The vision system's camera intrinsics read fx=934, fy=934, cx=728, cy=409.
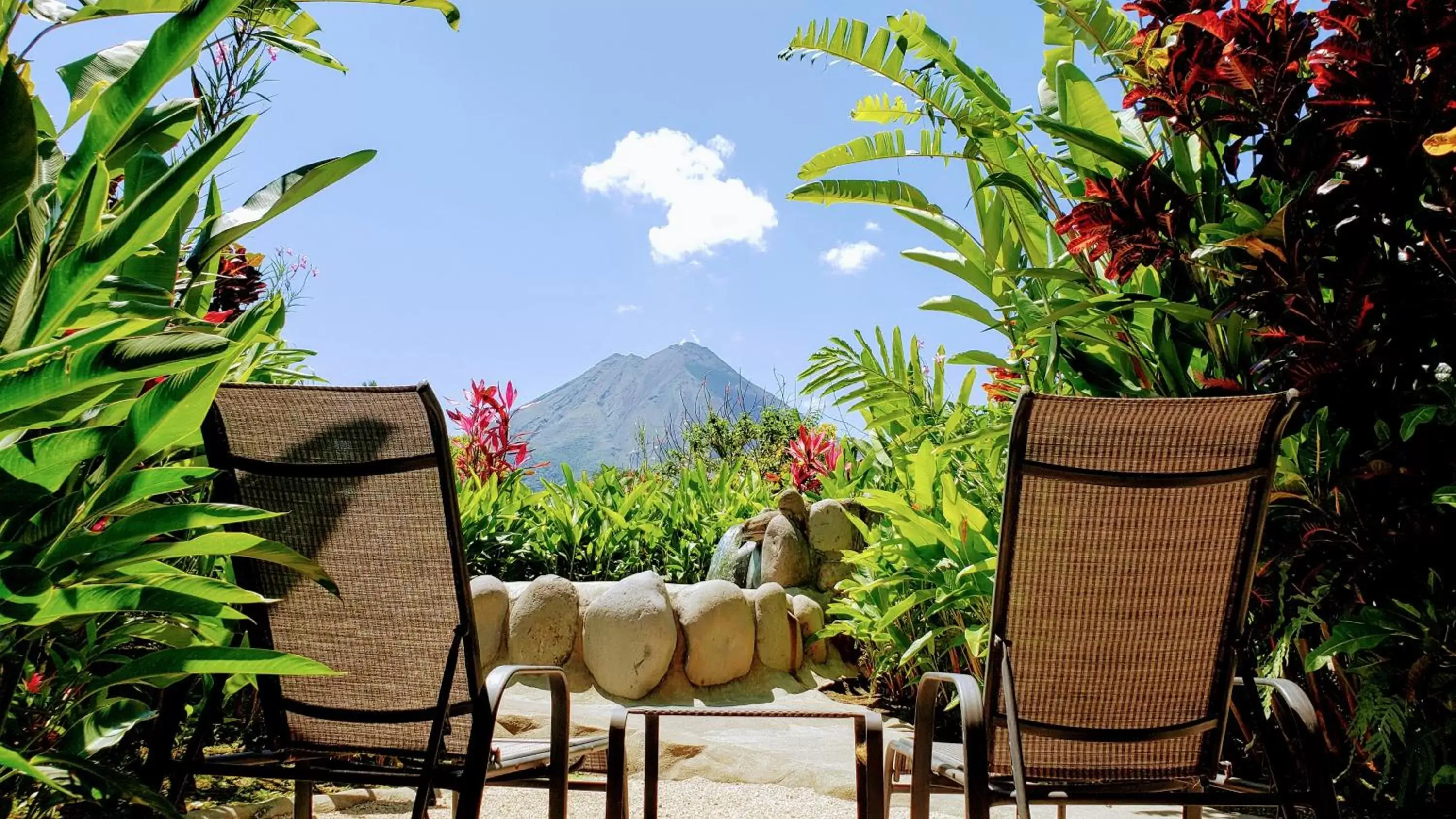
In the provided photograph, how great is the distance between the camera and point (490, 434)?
6.74 m

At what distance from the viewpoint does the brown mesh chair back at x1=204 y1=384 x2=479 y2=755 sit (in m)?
1.67

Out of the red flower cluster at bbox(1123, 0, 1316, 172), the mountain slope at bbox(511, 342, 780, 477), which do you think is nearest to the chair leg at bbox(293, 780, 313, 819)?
the red flower cluster at bbox(1123, 0, 1316, 172)

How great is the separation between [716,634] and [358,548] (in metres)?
3.57

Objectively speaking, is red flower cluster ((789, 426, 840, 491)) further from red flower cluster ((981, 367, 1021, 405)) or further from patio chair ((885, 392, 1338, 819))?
patio chair ((885, 392, 1338, 819))

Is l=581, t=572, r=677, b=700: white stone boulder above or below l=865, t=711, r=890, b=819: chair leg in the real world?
below

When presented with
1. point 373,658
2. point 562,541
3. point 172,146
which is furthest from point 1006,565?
point 562,541

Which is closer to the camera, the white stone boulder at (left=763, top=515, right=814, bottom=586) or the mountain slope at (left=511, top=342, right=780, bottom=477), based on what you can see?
the white stone boulder at (left=763, top=515, right=814, bottom=586)

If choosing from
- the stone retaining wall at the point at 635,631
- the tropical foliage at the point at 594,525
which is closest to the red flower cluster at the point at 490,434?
the tropical foliage at the point at 594,525

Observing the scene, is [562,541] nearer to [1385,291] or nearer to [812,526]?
[812,526]

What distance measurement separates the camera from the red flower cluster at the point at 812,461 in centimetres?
663

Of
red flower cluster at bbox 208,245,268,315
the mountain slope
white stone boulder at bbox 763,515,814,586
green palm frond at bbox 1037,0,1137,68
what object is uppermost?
the mountain slope

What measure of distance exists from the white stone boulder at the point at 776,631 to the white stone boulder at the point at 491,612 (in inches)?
55.6

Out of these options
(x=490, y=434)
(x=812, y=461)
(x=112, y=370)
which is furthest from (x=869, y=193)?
(x=490, y=434)

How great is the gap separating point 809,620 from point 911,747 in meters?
3.71
